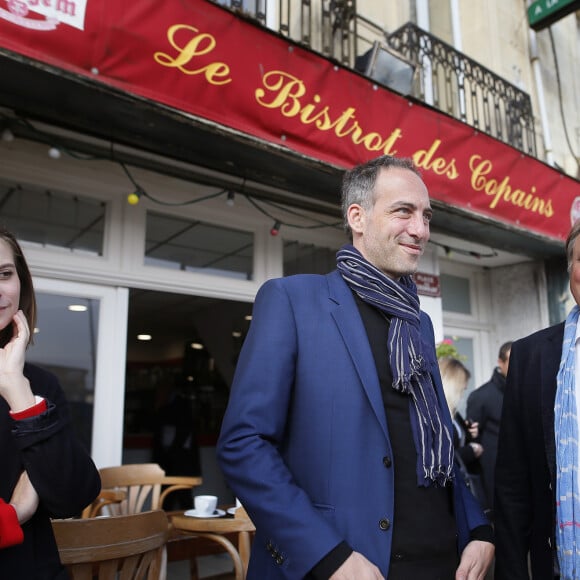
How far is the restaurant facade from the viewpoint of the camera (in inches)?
127

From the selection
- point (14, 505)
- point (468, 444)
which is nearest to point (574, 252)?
point (14, 505)

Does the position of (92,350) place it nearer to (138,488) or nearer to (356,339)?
(138,488)

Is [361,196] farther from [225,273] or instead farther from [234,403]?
[225,273]

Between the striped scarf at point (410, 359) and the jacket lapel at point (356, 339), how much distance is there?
0.20ft

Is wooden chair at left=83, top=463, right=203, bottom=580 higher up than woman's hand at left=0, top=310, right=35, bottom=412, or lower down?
lower down

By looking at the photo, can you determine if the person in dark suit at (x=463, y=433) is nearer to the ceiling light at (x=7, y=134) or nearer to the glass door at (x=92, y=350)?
the glass door at (x=92, y=350)

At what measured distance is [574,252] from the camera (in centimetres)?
186

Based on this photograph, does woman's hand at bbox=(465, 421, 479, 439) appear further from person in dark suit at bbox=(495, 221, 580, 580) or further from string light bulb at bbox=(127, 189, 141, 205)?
string light bulb at bbox=(127, 189, 141, 205)

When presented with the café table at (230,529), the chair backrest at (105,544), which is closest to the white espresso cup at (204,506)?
the café table at (230,529)

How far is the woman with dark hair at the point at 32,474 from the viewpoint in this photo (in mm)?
1382

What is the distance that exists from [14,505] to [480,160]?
509 centimetres

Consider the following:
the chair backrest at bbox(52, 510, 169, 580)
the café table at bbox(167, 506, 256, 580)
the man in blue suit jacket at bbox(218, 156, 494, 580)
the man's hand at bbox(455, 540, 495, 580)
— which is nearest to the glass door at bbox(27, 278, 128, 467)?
the café table at bbox(167, 506, 256, 580)

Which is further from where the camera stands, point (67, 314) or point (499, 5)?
point (499, 5)

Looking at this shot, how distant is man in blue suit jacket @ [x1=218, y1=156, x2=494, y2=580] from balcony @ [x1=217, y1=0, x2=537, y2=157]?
3.41m
